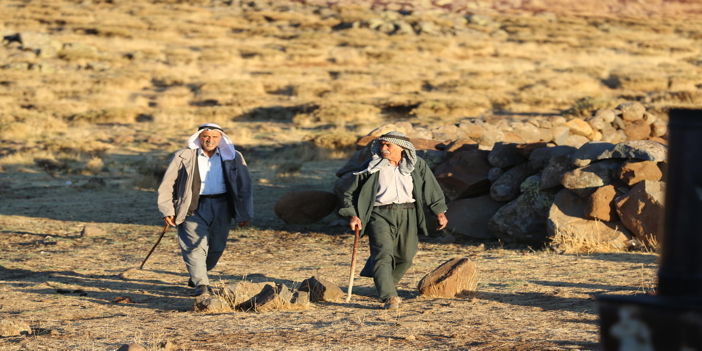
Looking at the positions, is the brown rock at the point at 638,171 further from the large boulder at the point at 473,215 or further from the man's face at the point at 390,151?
the man's face at the point at 390,151

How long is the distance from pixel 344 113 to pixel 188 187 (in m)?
19.8

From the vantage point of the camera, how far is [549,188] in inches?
416

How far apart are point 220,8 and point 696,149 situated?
236 feet

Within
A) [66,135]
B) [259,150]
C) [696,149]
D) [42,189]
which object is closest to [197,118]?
[66,135]

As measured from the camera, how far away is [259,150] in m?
21.7

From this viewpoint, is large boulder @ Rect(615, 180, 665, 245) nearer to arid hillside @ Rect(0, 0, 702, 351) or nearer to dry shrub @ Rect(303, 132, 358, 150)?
arid hillside @ Rect(0, 0, 702, 351)

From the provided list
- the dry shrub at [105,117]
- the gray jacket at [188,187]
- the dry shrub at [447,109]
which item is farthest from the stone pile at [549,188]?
the dry shrub at [105,117]

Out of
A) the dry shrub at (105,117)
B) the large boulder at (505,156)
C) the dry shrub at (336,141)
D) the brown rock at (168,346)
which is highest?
the brown rock at (168,346)

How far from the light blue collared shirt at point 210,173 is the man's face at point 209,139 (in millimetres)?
91

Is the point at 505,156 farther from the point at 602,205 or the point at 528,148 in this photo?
the point at 602,205

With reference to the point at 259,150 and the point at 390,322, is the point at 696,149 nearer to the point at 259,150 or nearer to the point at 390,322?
the point at 390,322

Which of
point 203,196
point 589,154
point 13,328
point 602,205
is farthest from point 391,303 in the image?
point 589,154

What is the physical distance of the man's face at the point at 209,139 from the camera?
24.6 feet

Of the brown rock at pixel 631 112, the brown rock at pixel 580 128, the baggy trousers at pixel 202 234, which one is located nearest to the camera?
the baggy trousers at pixel 202 234
